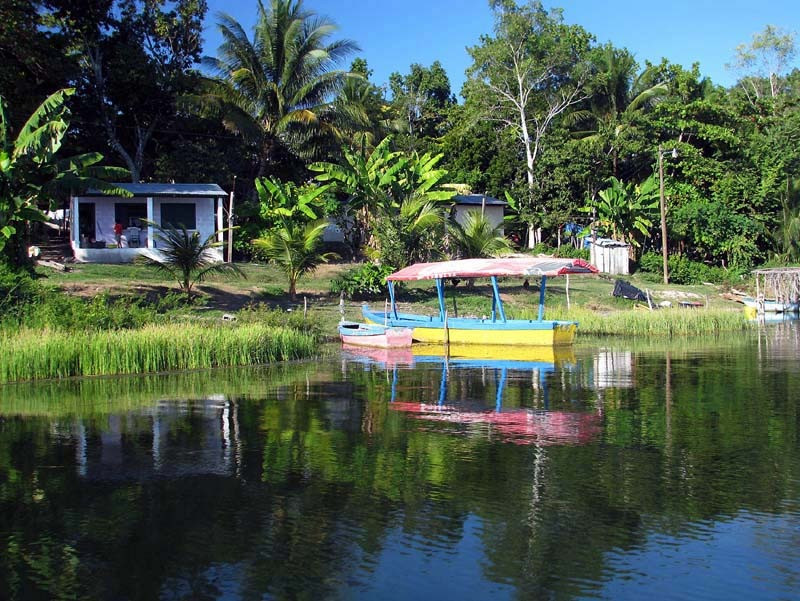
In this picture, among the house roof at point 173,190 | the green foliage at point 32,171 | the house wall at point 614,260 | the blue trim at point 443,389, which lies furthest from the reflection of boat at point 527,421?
the house wall at point 614,260

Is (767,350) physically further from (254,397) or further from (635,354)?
(254,397)

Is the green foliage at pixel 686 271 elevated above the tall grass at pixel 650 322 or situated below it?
above

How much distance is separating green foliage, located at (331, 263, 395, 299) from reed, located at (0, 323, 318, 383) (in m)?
10.8

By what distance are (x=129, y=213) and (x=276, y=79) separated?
28.6 feet

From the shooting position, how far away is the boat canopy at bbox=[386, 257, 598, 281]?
27234mm

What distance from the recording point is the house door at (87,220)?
38594mm

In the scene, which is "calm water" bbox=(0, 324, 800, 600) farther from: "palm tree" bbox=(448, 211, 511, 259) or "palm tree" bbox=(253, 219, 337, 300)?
"palm tree" bbox=(448, 211, 511, 259)

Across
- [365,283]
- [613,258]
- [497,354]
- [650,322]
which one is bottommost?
[497,354]

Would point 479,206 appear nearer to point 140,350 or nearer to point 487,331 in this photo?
point 487,331

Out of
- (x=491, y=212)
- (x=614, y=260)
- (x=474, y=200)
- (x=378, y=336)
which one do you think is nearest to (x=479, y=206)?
(x=474, y=200)

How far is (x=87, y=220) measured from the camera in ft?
129

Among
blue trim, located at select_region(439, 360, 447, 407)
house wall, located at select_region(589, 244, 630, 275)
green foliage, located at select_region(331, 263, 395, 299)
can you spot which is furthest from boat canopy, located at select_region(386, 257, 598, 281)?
house wall, located at select_region(589, 244, 630, 275)

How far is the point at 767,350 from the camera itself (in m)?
26.6

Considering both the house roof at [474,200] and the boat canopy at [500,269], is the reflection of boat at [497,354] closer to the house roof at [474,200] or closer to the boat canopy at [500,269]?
the boat canopy at [500,269]
